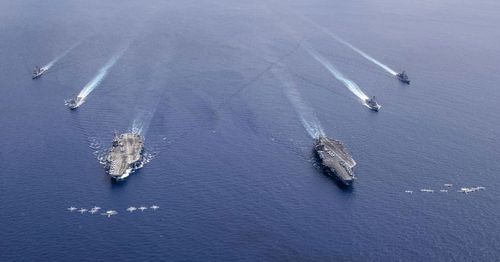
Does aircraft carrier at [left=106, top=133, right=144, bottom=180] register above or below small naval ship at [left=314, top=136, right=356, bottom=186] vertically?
below

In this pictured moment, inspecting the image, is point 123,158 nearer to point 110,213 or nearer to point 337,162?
point 110,213

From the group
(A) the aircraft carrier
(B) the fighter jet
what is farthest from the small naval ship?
(B) the fighter jet

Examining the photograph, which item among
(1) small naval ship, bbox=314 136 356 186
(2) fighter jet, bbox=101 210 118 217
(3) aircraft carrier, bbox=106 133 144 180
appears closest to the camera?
(2) fighter jet, bbox=101 210 118 217

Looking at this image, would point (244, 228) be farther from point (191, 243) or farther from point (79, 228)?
point (79, 228)

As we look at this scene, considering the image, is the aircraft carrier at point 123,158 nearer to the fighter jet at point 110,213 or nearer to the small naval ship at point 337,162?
the fighter jet at point 110,213

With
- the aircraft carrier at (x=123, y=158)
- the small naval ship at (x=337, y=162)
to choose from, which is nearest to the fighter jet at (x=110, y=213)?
the aircraft carrier at (x=123, y=158)

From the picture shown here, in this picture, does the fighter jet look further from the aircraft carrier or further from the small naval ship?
the small naval ship
